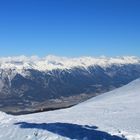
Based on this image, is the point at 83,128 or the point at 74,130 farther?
the point at 83,128

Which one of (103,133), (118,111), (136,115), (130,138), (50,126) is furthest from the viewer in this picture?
(118,111)

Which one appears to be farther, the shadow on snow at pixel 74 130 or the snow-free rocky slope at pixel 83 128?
the snow-free rocky slope at pixel 83 128

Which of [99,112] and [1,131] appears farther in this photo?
[99,112]

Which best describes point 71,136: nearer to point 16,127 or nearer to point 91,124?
point 91,124

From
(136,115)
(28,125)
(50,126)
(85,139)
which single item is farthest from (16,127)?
(136,115)

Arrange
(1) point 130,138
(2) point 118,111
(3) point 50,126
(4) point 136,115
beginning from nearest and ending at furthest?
1. (1) point 130,138
2. (3) point 50,126
3. (4) point 136,115
4. (2) point 118,111

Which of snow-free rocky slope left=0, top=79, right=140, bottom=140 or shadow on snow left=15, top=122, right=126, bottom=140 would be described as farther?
snow-free rocky slope left=0, top=79, right=140, bottom=140
